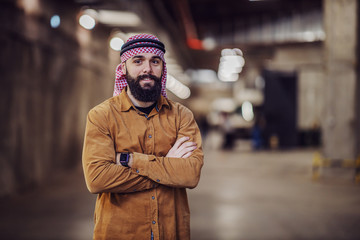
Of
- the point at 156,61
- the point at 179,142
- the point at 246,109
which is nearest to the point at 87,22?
the point at 156,61

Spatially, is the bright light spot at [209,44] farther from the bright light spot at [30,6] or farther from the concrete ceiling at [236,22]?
the bright light spot at [30,6]

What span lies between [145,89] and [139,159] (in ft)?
1.52

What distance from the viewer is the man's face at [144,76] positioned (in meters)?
2.61

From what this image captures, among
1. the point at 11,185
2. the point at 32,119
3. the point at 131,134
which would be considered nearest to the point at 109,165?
the point at 131,134

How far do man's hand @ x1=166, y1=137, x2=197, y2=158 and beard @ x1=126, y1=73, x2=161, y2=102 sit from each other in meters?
0.35

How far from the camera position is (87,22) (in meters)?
11.7

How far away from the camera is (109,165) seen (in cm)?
254

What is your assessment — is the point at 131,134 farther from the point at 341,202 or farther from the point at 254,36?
the point at 254,36

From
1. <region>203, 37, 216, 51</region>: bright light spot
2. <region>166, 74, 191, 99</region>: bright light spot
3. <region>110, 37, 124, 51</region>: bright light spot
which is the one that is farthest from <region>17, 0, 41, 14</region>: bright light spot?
<region>166, 74, 191, 99</region>: bright light spot

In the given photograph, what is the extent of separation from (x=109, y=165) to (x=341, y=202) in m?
6.39

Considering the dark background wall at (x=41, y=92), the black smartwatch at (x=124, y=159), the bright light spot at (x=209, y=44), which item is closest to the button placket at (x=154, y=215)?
the black smartwatch at (x=124, y=159)

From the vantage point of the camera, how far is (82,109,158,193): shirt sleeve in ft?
8.25

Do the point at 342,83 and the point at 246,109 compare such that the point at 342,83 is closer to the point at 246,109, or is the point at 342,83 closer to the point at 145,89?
the point at 145,89

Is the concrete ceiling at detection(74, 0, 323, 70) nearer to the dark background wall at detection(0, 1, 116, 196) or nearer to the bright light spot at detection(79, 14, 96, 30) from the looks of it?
the bright light spot at detection(79, 14, 96, 30)
